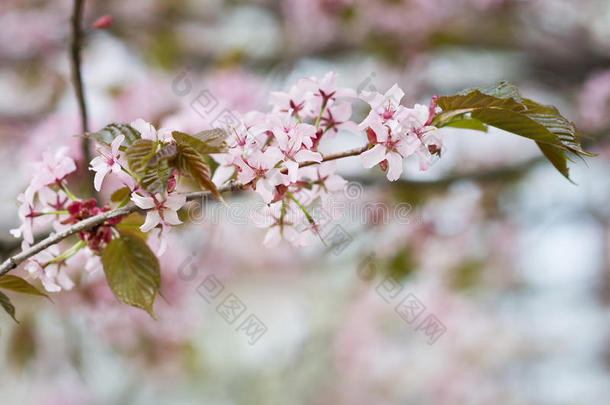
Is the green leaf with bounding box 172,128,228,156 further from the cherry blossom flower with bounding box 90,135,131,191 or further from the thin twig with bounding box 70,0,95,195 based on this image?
the thin twig with bounding box 70,0,95,195

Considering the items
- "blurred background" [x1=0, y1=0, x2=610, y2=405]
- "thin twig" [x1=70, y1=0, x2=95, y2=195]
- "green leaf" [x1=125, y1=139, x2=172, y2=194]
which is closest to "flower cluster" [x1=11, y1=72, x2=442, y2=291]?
"green leaf" [x1=125, y1=139, x2=172, y2=194]

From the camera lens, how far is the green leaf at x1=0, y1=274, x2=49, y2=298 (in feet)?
1.33

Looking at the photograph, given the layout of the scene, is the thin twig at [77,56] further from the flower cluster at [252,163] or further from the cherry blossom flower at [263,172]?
the cherry blossom flower at [263,172]

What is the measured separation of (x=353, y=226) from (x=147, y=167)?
1.00 m

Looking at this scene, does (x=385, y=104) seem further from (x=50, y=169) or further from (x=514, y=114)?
(x=50, y=169)

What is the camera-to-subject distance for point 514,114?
389mm

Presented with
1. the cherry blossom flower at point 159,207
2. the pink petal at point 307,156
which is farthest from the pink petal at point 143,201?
the pink petal at point 307,156

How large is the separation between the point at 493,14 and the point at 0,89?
1673mm

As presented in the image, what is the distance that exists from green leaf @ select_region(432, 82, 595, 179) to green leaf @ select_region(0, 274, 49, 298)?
1.11 ft

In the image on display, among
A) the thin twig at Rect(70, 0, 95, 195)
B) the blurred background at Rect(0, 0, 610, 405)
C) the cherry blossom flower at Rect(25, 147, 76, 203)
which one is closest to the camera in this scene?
the cherry blossom flower at Rect(25, 147, 76, 203)

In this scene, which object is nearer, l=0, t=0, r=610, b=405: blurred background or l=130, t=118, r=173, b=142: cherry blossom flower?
l=130, t=118, r=173, b=142: cherry blossom flower

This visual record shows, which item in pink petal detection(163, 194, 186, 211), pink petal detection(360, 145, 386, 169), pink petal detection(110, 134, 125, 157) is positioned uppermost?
pink petal detection(360, 145, 386, 169)

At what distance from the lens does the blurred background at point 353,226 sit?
42.2 inches

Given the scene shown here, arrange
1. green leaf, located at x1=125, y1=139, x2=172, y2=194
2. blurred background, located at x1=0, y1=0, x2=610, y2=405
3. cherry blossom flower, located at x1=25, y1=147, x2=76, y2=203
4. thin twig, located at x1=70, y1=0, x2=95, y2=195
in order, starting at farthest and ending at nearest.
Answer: blurred background, located at x1=0, y1=0, x2=610, y2=405
thin twig, located at x1=70, y1=0, x2=95, y2=195
cherry blossom flower, located at x1=25, y1=147, x2=76, y2=203
green leaf, located at x1=125, y1=139, x2=172, y2=194
